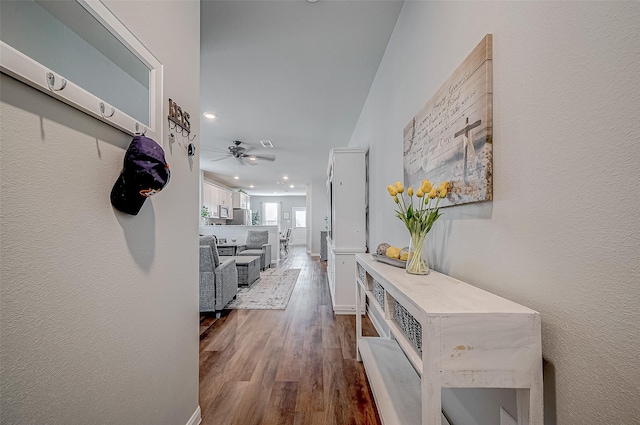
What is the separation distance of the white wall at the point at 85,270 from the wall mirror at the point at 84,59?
0.05m

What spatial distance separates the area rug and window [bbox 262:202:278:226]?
9456 mm

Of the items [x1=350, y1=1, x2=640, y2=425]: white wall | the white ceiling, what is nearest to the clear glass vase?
[x1=350, y1=1, x2=640, y2=425]: white wall

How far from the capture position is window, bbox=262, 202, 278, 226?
15152mm

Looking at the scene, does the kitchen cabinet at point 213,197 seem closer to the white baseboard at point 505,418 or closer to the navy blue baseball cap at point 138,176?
the navy blue baseball cap at point 138,176

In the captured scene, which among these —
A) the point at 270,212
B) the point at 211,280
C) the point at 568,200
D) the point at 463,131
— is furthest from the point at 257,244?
the point at 270,212

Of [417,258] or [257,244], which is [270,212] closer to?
[257,244]

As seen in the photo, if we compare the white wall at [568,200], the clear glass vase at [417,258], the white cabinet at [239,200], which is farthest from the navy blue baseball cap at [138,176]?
the white cabinet at [239,200]

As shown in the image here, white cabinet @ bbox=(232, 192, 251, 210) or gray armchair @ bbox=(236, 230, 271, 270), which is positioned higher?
white cabinet @ bbox=(232, 192, 251, 210)

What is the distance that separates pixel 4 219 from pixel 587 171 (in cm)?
141

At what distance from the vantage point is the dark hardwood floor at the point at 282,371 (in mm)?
1644

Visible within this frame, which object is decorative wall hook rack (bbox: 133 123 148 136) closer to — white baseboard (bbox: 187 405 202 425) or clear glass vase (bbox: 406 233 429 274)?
clear glass vase (bbox: 406 233 429 274)

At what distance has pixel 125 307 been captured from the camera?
989 mm

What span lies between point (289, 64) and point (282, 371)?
2.85 m

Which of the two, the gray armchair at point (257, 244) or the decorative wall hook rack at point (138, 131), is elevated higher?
the decorative wall hook rack at point (138, 131)
